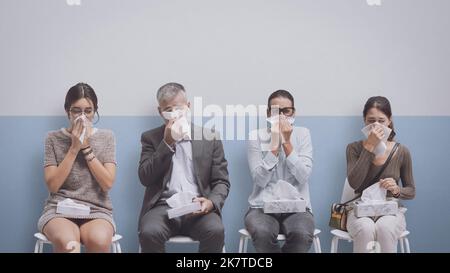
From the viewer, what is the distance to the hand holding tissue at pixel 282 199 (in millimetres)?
2934

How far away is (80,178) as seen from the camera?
2896 mm

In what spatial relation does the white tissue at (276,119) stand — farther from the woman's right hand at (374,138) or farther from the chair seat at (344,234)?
the chair seat at (344,234)

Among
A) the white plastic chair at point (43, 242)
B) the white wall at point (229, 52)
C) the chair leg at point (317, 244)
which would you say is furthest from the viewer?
the white wall at point (229, 52)

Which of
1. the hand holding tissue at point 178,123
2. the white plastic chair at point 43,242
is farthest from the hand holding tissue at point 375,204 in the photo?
the white plastic chair at point 43,242

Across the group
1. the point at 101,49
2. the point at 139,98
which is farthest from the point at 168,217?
the point at 101,49

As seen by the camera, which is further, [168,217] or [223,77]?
[223,77]

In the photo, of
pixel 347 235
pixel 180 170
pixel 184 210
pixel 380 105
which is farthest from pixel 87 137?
pixel 380 105

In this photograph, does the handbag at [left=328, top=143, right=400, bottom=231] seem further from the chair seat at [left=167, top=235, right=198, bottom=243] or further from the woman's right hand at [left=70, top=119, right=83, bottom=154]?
the woman's right hand at [left=70, top=119, right=83, bottom=154]

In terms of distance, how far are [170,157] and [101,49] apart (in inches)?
27.9

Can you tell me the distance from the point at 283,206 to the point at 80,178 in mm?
980

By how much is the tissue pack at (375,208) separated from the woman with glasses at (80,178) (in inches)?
46.2

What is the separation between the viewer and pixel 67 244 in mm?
2674

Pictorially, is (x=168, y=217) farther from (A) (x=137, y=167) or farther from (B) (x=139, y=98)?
(B) (x=139, y=98)
